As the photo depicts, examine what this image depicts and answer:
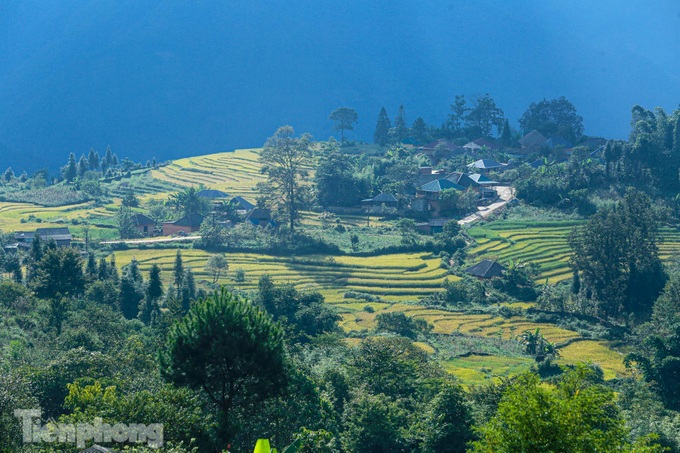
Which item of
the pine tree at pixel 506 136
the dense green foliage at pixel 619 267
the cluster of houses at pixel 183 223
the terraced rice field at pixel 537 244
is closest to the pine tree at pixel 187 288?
the cluster of houses at pixel 183 223

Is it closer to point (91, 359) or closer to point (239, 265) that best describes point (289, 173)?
point (239, 265)

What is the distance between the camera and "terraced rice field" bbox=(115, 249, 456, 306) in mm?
53375

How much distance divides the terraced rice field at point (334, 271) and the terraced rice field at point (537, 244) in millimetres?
5074

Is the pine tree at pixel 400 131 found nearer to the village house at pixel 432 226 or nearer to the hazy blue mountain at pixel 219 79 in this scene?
the village house at pixel 432 226

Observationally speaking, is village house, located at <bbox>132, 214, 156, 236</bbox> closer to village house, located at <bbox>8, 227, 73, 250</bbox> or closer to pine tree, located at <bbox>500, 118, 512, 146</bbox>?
village house, located at <bbox>8, 227, 73, 250</bbox>

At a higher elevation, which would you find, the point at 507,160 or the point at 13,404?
the point at 507,160

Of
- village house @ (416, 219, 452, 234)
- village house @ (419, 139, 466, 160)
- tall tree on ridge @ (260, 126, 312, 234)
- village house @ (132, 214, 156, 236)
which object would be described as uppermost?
village house @ (419, 139, 466, 160)

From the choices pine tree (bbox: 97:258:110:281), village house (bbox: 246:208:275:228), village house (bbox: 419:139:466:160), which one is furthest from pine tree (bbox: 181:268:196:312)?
village house (bbox: 419:139:466:160)

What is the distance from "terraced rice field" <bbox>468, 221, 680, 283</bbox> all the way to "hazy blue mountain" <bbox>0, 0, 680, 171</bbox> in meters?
99.6

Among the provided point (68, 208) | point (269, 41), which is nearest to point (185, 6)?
point (269, 41)

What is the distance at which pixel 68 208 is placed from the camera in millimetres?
76375

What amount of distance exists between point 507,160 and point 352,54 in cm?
11358

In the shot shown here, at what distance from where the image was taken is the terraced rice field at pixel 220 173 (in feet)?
286

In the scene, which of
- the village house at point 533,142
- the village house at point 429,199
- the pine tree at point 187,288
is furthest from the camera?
the village house at point 533,142
